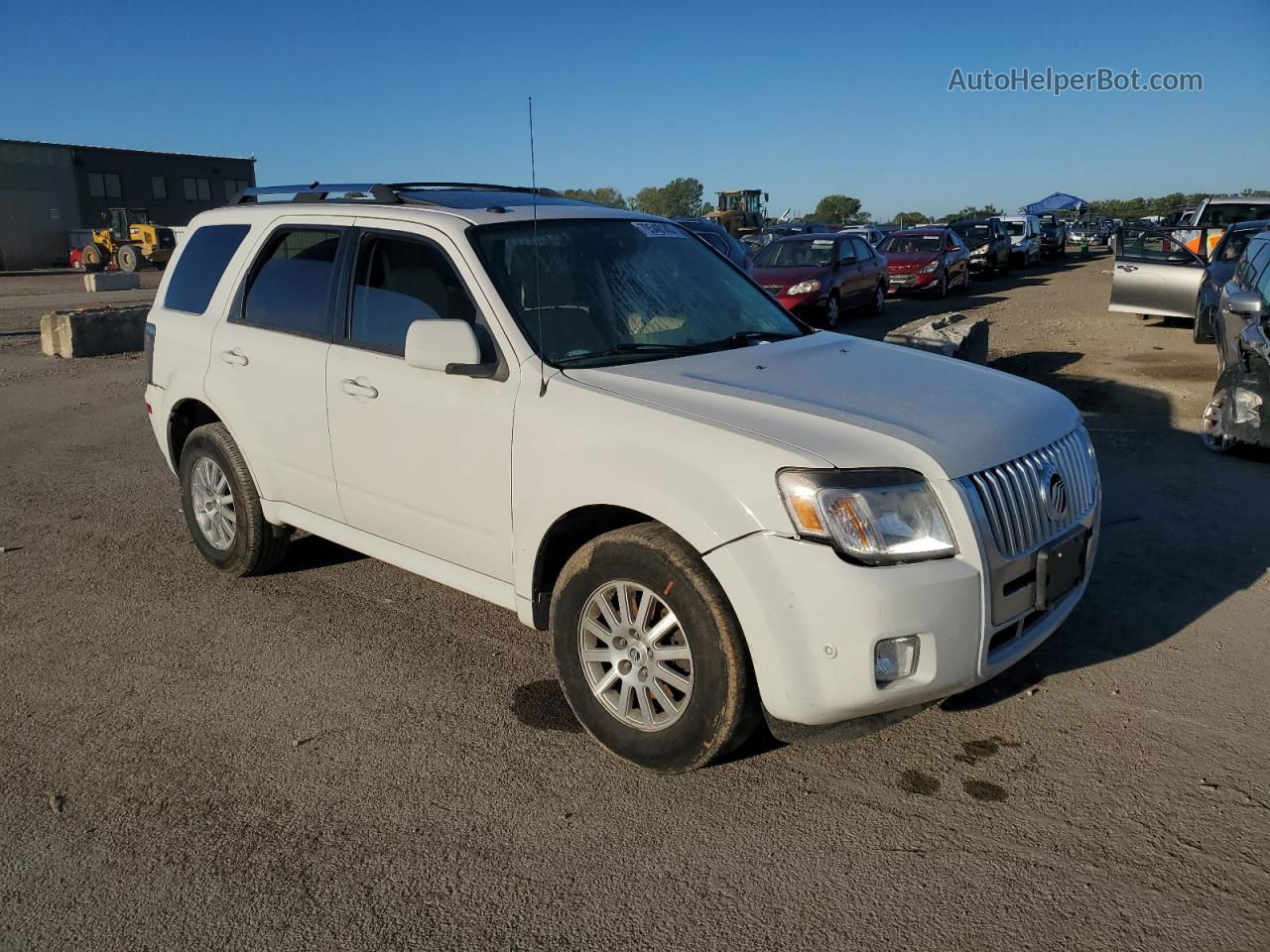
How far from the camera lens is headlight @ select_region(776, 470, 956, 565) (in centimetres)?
304

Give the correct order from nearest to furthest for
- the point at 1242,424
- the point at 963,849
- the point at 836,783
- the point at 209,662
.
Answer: the point at 963,849 < the point at 836,783 < the point at 209,662 < the point at 1242,424

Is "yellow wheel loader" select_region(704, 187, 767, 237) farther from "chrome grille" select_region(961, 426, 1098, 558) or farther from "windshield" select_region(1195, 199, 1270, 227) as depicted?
"chrome grille" select_region(961, 426, 1098, 558)

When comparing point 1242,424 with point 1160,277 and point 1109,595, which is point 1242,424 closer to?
point 1109,595

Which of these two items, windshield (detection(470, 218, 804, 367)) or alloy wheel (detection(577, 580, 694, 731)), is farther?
windshield (detection(470, 218, 804, 367))

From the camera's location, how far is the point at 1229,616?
4.75 metres

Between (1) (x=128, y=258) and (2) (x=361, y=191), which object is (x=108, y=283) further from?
(2) (x=361, y=191)

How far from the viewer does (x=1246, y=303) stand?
24.1ft

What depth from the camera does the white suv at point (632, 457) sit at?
3.09 metres

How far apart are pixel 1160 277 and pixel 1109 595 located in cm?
1012

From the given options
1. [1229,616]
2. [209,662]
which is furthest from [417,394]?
[1229,616]

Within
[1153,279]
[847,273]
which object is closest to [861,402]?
[1153,279]

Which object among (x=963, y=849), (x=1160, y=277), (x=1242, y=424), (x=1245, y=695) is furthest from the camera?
(x=1160, y=277)

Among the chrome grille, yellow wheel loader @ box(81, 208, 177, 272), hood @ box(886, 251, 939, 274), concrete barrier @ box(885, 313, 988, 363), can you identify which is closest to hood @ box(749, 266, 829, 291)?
concrete barrier @ box(885, 313, 988, 363)

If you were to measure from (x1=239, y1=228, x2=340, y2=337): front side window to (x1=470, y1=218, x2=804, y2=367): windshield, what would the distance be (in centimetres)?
96
